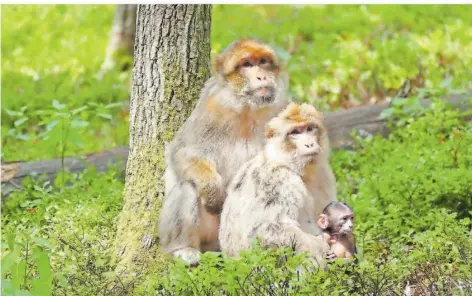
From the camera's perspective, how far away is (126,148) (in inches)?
399

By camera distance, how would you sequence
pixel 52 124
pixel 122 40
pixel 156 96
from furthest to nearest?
pixel 122 40 < pixel 52 124 < pixel 156 96

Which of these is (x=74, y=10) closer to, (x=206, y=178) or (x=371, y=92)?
(x=371, y=92)

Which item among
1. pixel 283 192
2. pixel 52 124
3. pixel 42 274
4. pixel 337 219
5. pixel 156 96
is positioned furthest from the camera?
pixel 52 124

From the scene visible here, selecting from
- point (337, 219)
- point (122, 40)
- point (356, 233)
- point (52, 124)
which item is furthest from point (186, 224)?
point (122, 40)

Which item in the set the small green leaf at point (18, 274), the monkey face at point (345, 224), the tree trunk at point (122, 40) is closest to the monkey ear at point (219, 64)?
the monkey face at point (345, 224)

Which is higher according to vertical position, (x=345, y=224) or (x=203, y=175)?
(x=203, y=175)

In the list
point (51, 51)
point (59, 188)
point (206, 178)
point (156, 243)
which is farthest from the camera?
point (51, 51)

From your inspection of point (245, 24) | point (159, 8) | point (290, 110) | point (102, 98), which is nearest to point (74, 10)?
point (245, 24)

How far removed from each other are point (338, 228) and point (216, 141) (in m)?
1.17

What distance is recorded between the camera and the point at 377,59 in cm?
1272

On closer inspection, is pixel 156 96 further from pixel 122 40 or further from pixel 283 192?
pixel 122 40

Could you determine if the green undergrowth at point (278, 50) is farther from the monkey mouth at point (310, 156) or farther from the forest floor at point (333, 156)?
the monkey mouth at point (310, 156)

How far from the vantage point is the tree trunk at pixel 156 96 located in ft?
23.4

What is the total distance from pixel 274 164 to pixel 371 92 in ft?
21.2
